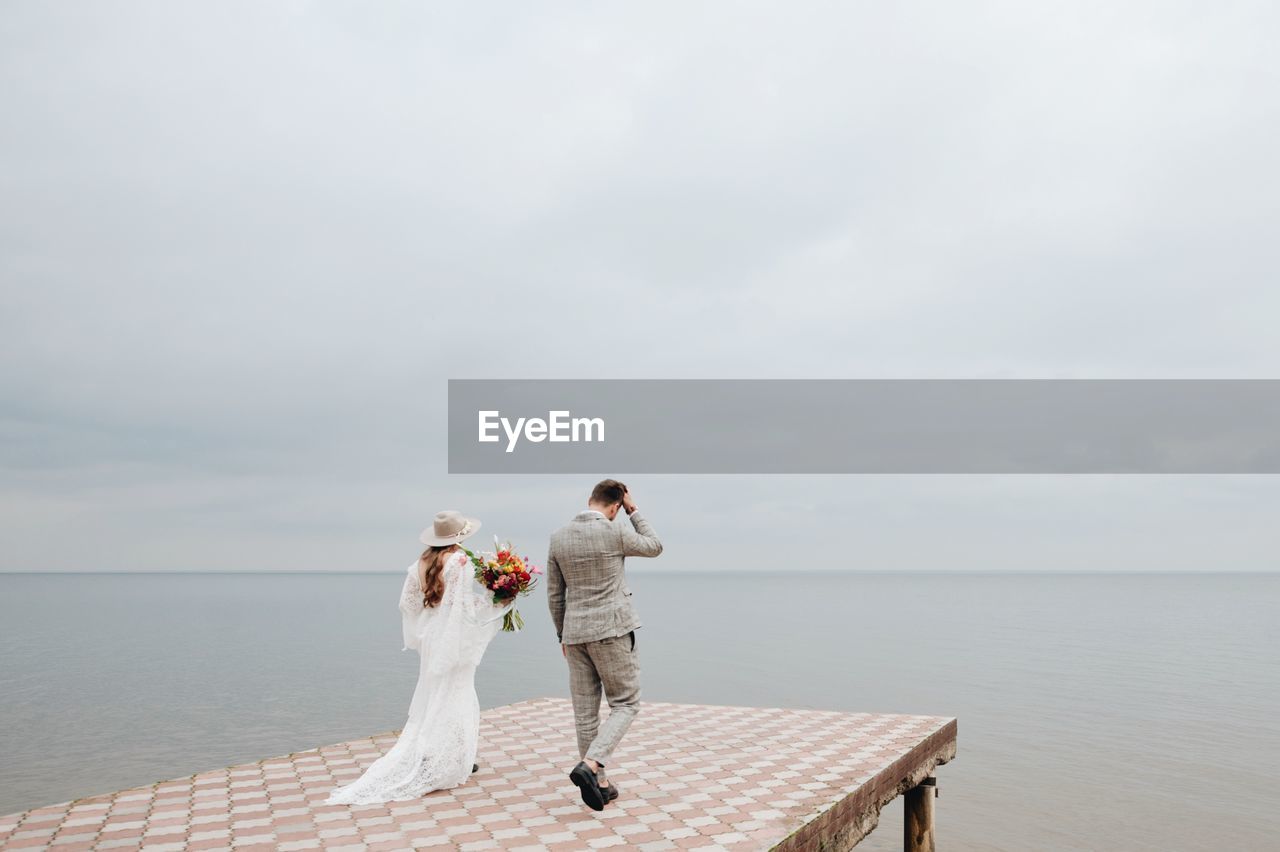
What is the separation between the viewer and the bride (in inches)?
269

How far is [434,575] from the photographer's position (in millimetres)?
7008

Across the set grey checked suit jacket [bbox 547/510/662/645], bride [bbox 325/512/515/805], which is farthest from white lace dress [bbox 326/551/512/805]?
grey checked suit jacket [bbox 547/510/662/645]

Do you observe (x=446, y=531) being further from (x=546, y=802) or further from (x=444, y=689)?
(x=546, y=802)

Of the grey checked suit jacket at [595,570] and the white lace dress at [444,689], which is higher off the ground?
the grey checked suit jacket at [595,570]

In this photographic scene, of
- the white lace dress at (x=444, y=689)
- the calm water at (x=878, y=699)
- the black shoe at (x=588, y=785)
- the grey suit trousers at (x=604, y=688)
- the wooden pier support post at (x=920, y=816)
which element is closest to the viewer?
the black shoe at (x=588, y=785)

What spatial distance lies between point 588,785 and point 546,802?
1.95 ft

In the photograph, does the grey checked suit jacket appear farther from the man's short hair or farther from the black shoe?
the black shoe

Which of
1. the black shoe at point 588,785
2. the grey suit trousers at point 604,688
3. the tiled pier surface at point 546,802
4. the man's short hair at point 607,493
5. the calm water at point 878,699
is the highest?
the man's short hair at point 607,493

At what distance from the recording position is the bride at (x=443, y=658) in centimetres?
682

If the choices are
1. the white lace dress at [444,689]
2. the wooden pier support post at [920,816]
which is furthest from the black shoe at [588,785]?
the wooden pier support post at [920,816]

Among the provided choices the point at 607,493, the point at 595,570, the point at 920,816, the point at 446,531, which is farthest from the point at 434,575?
the point at 920,816

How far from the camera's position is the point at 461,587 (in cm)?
701

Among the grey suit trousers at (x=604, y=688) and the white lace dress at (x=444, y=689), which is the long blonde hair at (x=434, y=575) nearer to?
the white lace dress at (x=444, y=689)

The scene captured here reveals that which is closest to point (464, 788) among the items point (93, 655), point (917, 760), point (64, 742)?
point (917, 760)
